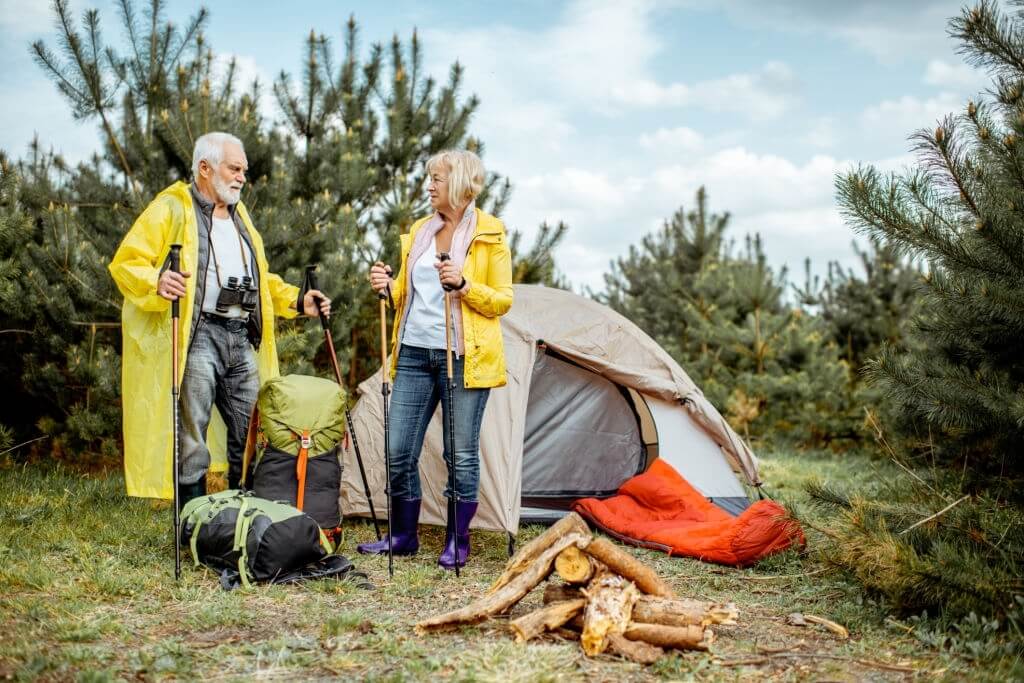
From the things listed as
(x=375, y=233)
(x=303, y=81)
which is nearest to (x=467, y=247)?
(x=375, y=233)

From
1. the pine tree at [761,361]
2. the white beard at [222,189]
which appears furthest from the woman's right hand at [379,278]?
the pine tree at [761,361]

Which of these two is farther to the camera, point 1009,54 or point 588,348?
point 588,348

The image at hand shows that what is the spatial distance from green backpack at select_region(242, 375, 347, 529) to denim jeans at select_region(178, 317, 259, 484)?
0.32 ft

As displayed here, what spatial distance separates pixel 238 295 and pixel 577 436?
108 inches

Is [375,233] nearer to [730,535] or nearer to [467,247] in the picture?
[467,247]

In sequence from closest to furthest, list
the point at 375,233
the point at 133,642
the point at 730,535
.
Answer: the point at 133,642 < the point at 730,535 < the point at 375,233

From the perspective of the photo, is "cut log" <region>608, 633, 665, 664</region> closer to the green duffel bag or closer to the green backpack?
the green duffel bag

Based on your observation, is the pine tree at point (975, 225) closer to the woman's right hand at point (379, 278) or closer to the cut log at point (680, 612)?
the cut log at point (680, 612)

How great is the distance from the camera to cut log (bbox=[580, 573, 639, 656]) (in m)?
3.07

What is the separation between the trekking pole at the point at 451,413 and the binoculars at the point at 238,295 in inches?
37.7

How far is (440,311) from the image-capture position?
14.1 ft

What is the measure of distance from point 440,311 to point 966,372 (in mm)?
2370

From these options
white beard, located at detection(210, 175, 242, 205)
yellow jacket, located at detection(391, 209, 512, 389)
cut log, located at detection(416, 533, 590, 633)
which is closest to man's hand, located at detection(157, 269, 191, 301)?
white beard, located at detection(210, 175, 242, 205)

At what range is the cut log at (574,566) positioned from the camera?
334 centimetres
